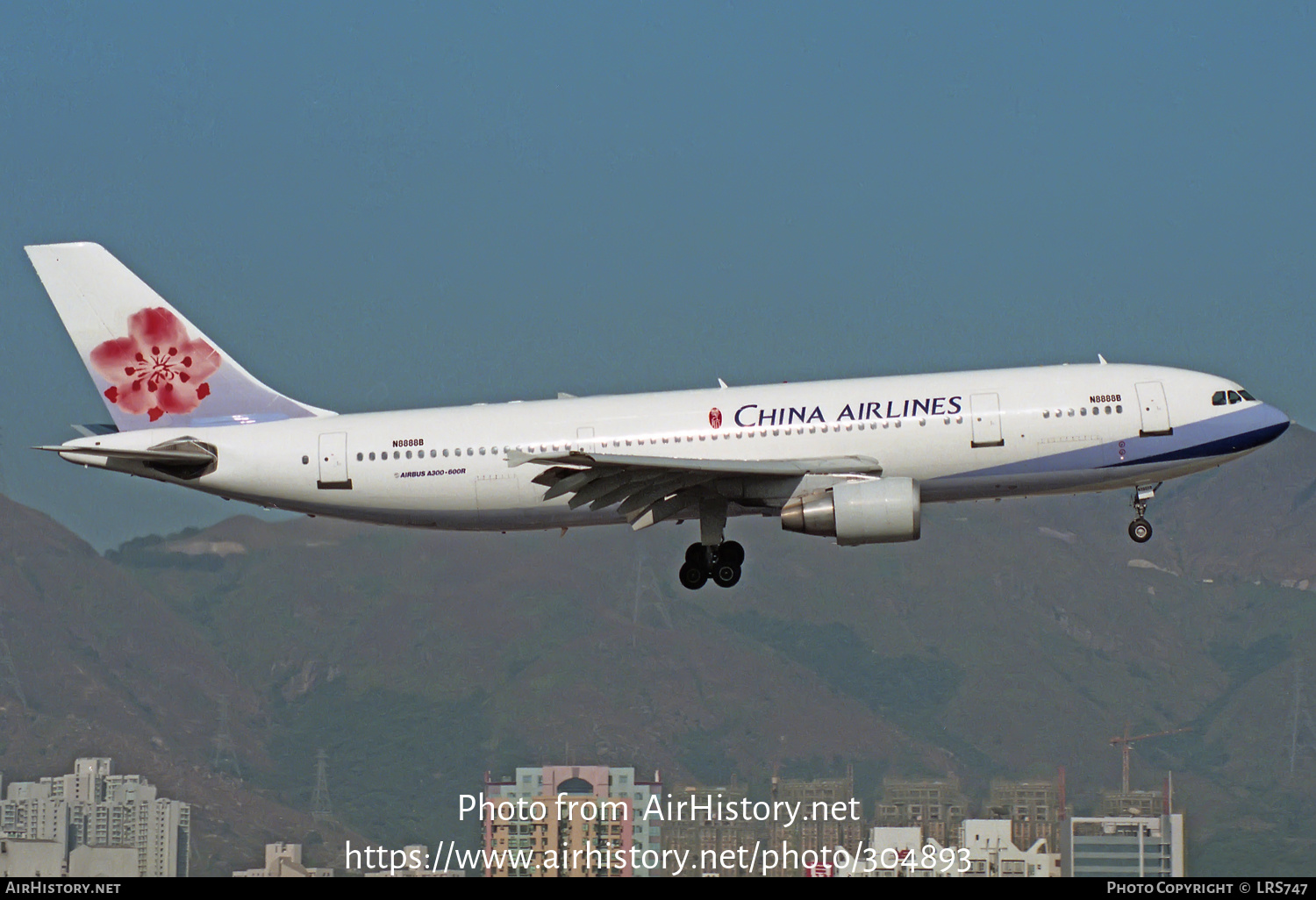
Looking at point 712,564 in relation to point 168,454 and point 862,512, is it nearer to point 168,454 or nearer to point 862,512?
point 862,512

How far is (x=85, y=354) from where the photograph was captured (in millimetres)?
49406

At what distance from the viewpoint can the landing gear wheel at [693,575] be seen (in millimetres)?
45000

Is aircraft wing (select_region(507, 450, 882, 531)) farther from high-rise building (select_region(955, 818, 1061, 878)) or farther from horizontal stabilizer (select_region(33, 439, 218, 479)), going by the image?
high-rise building (select_region(955, 818, 1061, 878))

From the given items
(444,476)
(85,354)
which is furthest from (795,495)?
(85,354)

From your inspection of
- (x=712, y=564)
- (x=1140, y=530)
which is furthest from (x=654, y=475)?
(x=1140, y=530)

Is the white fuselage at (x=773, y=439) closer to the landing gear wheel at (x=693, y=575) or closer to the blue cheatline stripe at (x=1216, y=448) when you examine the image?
the blue cheatline stripe at (x=1216, y=448)

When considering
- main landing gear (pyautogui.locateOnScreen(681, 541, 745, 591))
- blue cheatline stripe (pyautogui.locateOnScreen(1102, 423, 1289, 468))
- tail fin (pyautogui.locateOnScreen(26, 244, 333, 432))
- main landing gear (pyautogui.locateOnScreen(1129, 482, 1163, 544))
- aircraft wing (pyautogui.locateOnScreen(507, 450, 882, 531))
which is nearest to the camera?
aircraft wing (pyautogui.locateOnScreen(507, 450, 882, 531))

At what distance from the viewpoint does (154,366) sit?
160ft

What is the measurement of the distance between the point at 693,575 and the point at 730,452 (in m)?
3.44

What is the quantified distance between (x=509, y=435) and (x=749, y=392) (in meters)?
5.96

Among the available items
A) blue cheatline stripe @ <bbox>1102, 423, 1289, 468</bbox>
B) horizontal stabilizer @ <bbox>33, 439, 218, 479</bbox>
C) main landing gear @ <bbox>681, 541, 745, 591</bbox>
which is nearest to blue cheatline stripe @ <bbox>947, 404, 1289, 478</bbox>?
blue cheatline stripe @ <bbox>1102, 423, 1289, 468</bbox>

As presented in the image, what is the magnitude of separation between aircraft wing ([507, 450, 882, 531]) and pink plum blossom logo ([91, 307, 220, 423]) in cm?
1055

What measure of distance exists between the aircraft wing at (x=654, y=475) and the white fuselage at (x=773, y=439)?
0.44m

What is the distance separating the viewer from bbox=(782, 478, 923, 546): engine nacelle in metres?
41.8
